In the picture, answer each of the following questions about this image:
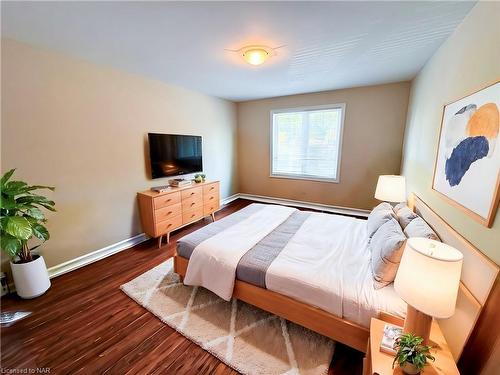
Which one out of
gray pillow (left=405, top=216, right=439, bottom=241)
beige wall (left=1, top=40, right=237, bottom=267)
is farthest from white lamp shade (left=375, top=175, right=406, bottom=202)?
beige wall (left=1, top=40, right=237, bottom=267)

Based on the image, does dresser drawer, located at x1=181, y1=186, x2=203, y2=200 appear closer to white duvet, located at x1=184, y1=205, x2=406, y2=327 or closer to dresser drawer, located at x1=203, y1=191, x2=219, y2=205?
dresser drawer, located at x1=203, y1=191, x2=219, y2=205

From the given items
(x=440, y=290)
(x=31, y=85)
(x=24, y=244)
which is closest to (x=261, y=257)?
(x=440, y=290)

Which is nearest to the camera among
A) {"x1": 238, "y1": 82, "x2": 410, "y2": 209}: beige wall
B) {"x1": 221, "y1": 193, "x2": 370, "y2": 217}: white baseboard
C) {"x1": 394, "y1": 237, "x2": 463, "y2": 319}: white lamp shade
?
{"x1": 394, "y1": 237, "x2": 463, "y2": 319}: white lamp shade

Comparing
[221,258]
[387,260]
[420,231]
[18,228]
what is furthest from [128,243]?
[420,231]

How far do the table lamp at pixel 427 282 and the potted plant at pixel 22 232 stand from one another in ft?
8.68

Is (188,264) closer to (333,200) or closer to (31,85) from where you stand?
(31,85)

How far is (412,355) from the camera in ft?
2.94

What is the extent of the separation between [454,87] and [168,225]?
11.5 ft

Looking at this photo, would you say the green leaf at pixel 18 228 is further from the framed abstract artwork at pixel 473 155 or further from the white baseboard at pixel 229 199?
the white baseboard at pixel 229 199

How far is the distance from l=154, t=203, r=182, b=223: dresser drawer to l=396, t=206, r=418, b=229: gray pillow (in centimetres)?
285

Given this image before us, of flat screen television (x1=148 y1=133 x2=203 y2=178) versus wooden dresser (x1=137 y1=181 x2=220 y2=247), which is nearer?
wooden dresser (x1=137 y1=181 x2=220 y2=247)

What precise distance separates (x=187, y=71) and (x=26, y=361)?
318cm

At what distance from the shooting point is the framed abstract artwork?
1.07 metres

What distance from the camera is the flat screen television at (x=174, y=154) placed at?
3117mm
